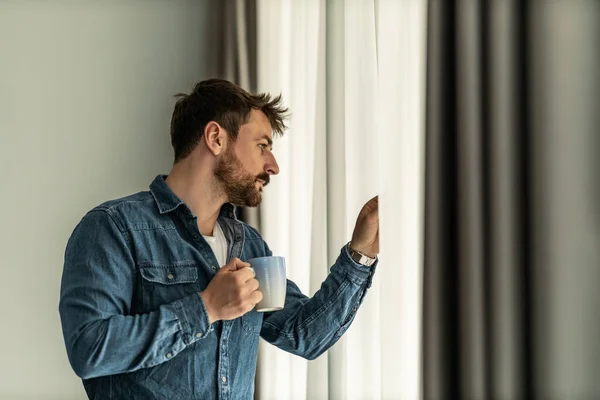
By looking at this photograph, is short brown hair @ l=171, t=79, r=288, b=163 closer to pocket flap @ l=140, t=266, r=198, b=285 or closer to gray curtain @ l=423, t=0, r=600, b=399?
pocket flap @ l=140, t=266, r=198, b=285

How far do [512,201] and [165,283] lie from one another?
0.70 m

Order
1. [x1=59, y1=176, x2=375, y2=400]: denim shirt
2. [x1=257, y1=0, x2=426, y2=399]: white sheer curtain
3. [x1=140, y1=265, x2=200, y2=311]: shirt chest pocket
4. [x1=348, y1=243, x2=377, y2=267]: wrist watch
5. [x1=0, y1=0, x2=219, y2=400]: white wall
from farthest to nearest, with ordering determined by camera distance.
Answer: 1. [x1=0, y1=0, x2=219, y2=400]: white wall
2. [x1=257, y1=0, x2=426, y2=399]: white sheer curtain
3. [x1=348, y1=243, x2=377, y2=267]: wrist watch
4. [x1=140, y1=265, x2=200, y2=311]: shirt chest pocket
5. [x1=59, y1=176, x2=375, y2=400]: denim shirt

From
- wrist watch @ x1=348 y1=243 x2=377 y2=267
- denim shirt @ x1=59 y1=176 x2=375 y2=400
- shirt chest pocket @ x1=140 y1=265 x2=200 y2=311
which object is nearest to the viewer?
denim shirt @ x1=59 y1=176 x2=375 y2=400

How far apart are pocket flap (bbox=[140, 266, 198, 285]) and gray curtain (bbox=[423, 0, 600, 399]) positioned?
0.50m

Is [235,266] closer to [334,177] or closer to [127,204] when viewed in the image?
[127,204]

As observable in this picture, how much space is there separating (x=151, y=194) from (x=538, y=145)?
2.58 feet

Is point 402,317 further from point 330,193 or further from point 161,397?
point 161,397

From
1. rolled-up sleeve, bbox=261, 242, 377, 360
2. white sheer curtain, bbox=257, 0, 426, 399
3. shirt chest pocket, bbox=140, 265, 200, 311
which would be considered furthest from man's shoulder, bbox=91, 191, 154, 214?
white sheer curtain, bbox=257, 0, 426, 399

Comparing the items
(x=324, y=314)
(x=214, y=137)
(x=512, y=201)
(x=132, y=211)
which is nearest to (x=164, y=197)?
(x=132, y=211)

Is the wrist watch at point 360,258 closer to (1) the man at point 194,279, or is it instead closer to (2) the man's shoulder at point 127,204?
(1) the man at point 194,279

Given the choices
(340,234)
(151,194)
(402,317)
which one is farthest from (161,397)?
(340,234)

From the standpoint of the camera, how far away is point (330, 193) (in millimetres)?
1807

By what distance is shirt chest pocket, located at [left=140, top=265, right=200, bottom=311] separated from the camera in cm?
129

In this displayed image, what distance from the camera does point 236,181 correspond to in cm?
146
